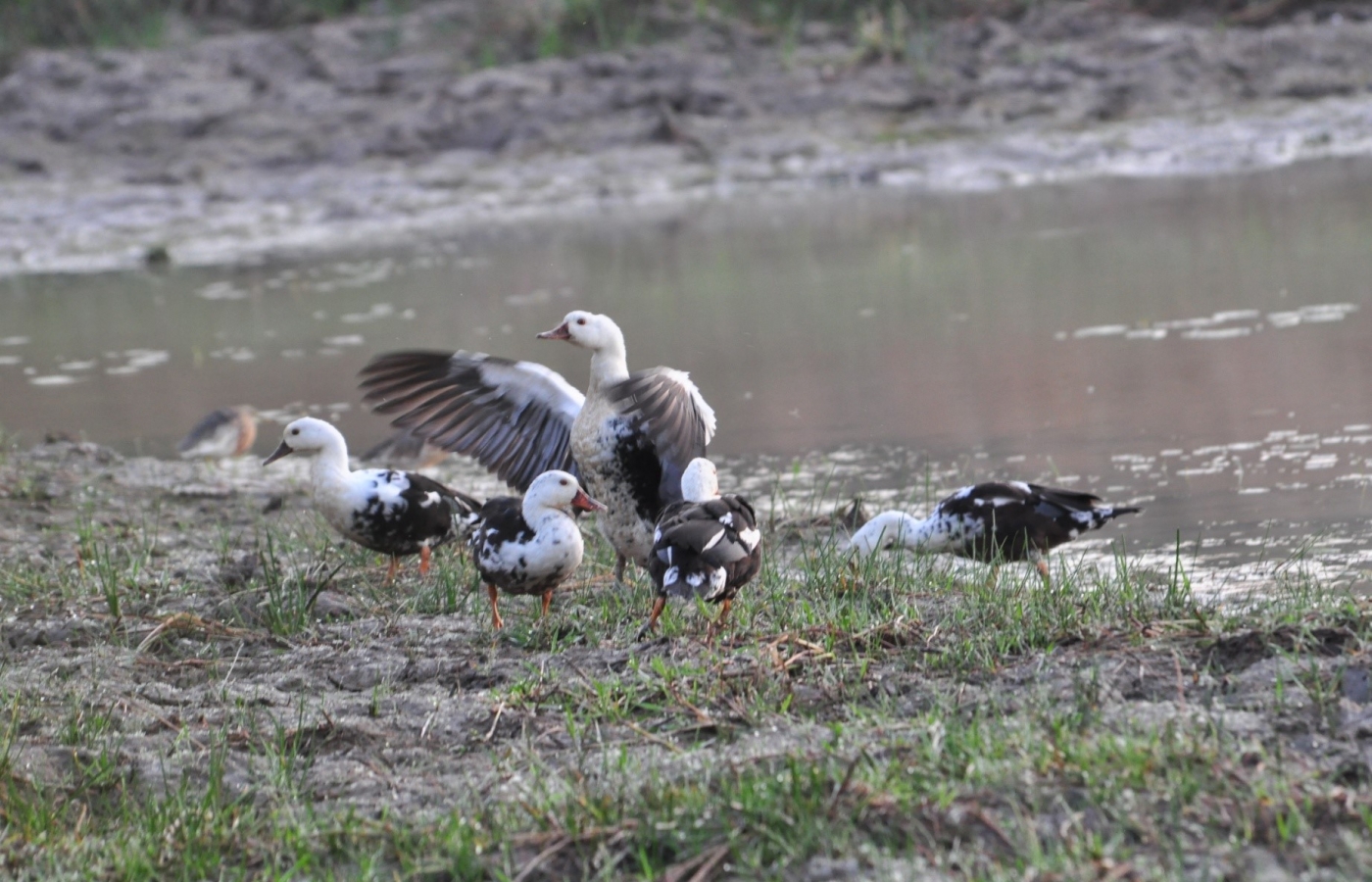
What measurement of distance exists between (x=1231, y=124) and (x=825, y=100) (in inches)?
166

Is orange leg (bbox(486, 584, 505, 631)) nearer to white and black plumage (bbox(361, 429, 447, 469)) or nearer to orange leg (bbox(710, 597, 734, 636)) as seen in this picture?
orange leg (bbox(710, 597, 734, 636))

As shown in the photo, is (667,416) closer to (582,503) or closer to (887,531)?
(582,503)

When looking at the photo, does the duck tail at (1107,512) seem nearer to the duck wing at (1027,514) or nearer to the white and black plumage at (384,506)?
the duck wing at (1027,514)

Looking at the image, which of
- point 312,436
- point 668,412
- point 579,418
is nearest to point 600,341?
point 579,418

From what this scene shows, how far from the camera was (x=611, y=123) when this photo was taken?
19469 mm

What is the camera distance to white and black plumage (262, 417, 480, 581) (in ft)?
21.4

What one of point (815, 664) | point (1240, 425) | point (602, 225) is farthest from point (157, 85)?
point (815, 664)

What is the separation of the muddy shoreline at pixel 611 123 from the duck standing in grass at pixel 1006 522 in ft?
37.0

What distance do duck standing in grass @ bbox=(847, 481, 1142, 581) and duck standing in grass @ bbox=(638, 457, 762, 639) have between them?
34.6 inches

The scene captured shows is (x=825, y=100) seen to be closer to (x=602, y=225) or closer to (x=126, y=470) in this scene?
(x=602, y=225)

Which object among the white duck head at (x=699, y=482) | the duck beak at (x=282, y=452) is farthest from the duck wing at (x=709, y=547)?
the duck beak at (x=282, y=452)

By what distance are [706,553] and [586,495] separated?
0.93m

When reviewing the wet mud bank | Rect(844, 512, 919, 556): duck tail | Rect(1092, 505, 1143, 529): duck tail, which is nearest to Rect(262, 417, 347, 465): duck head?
the wet mud bank

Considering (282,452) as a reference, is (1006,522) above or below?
below
